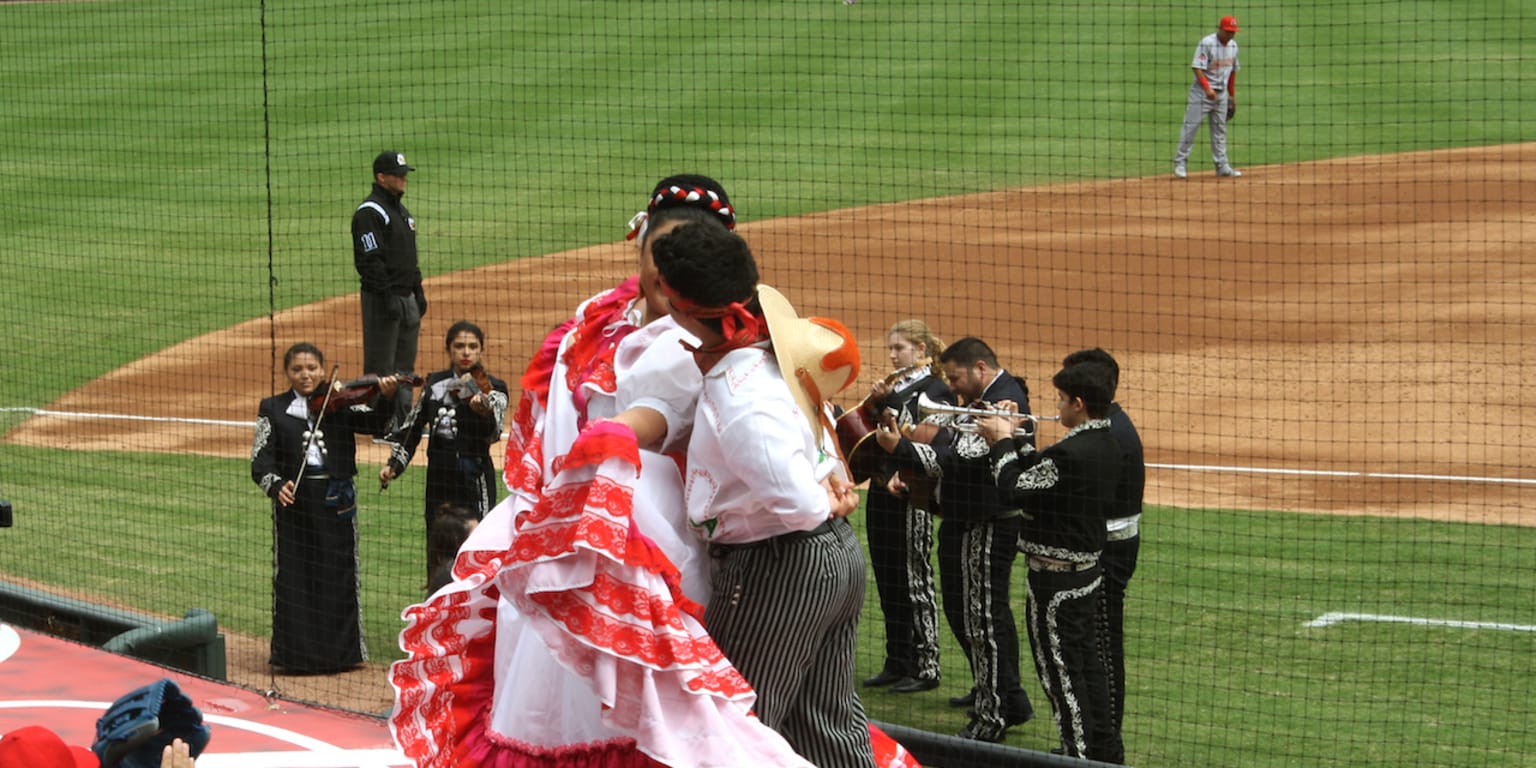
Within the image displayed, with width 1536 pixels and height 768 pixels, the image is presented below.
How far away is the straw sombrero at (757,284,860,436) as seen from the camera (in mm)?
3164

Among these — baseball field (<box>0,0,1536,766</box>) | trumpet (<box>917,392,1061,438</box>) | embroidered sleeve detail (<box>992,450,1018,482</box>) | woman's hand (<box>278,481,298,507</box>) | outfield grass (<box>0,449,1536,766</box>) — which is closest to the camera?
embroidered sleeve detail (<box>992,450,1018,482</box>)

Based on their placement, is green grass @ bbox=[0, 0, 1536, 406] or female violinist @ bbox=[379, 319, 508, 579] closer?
female violinist @ bbox=[379, 319, 508, 579]

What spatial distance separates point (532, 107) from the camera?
67.5ft

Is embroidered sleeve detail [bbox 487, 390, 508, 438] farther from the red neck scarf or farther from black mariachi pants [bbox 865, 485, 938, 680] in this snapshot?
the red neck scarf

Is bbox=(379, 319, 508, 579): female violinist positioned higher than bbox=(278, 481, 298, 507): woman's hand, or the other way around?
bbox=(379, 319, 508, 579): female violinist

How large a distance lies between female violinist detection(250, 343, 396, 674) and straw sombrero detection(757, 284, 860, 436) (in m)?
4.18

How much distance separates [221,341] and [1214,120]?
9920 mm

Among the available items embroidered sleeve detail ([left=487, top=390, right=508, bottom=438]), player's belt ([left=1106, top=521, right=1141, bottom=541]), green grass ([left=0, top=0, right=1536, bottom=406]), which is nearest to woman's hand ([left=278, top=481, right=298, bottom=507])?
embroidered sleeve detail ([left=487, top=390, right=508, bottom=438])

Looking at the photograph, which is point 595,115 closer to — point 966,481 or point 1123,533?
point 966,481

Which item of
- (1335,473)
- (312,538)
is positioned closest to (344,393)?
(312,538)

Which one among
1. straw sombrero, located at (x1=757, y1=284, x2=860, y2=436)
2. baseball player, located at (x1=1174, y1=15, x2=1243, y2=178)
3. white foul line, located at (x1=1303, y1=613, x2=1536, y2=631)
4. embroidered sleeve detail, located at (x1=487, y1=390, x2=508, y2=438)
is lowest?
white foul line, located at (x1=1303, y1=613, x2=1536, y2=631)

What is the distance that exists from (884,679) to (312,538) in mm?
2394

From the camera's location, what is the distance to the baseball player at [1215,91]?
684 inches

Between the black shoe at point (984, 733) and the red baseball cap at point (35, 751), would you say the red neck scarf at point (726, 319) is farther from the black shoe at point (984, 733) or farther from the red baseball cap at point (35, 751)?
the black shoe at point (984, 733)
